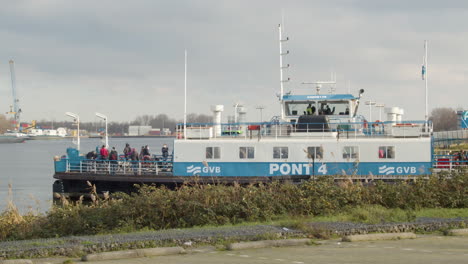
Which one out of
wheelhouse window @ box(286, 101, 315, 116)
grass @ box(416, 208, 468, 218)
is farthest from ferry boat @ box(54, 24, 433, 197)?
grass @ box(416, 208, 468, 218)

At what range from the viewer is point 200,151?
28.0m

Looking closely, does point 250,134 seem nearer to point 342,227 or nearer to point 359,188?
point 359,188

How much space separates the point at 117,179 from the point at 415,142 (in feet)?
44.5

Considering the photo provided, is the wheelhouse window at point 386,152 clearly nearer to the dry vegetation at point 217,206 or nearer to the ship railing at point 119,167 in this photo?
the ship railing at point 119,167

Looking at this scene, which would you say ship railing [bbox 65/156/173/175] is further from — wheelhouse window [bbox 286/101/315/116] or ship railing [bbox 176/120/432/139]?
wheelhouse window [bbox 286/101/315/116]

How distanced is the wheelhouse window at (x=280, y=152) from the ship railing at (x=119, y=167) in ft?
16.1

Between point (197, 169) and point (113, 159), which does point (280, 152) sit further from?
point (113, 159)

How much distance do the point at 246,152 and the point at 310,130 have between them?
3372 millimetres

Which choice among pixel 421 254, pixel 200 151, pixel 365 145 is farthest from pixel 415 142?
pixel 421 254

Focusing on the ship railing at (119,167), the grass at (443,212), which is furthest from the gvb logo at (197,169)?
the grass at (443,212)

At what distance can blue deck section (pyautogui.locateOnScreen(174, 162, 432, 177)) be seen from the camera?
27.2 m

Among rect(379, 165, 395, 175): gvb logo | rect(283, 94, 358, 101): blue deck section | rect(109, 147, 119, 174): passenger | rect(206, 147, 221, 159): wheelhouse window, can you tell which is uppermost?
rect(283, 94, 358, 101): blue deck section

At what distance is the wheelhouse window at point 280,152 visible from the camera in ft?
90.6

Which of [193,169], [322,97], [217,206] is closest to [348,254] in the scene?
[217,206]
